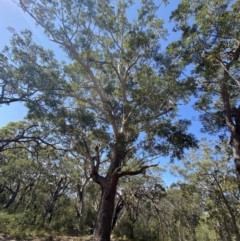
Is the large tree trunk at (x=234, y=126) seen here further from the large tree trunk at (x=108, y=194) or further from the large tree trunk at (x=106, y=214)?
the large tree trunk at (x=106, y=214)

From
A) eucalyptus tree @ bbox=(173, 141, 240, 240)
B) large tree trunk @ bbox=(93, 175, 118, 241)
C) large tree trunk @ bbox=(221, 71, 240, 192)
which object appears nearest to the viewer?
large tree trunk @ bbox=(221, 71, 240, 192)

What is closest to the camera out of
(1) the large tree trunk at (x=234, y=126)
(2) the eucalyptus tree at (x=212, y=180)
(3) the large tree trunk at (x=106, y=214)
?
(1) the large tree trunk at (x=234, y=126)

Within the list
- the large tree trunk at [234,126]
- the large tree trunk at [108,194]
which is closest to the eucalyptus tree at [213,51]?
the large tree trunk at [234,126]

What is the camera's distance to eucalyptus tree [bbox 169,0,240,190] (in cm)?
760

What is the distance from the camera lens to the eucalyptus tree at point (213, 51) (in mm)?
7598

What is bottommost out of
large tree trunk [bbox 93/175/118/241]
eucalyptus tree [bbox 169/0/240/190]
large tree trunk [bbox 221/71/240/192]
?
large tree trunk [bbox 93/175/118/241]

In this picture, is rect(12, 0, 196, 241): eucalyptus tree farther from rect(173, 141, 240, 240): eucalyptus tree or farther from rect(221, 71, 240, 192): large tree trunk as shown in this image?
rect(173, 141, 240, 240): eucalyptus tree

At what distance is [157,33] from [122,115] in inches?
171

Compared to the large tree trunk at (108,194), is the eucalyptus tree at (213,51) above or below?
above

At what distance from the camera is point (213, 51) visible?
7.91m

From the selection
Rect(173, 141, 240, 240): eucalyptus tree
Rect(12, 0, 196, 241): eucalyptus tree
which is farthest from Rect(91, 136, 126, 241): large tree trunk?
Rect(173, 141, 240, 240): eucalyptus tree

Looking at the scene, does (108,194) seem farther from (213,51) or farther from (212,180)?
(212,180)

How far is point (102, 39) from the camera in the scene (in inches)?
450

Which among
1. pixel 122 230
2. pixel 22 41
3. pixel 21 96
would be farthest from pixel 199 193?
pixel 22 41
